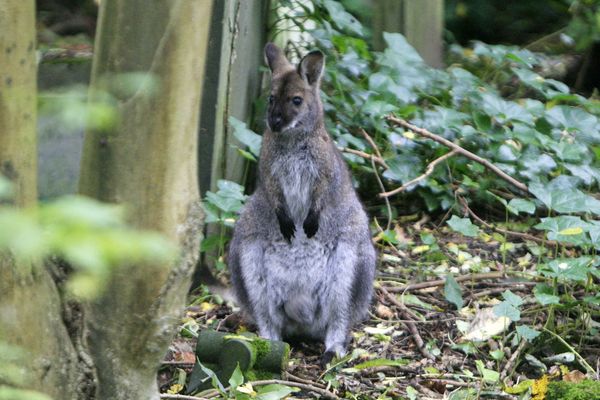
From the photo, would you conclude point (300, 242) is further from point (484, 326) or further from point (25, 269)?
point (25, 269)

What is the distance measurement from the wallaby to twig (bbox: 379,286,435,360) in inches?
11.3

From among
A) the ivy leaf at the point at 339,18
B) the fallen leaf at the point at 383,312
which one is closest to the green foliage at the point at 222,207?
the fallen leaf at the point at 383,312

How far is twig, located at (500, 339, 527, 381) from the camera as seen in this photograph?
16.3 ft

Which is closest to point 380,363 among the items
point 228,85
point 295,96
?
point 295,96

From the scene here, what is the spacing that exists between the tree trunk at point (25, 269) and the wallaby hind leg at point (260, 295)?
246 centimetres

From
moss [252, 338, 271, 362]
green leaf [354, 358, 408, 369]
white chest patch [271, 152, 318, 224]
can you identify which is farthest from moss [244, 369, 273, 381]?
white chest patch [271, 152, 318, 224]

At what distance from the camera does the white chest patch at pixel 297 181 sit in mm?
5527

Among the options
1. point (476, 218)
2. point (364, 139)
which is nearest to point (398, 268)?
point (476, 218)

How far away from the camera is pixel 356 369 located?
201 inches

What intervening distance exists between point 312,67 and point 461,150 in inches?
66.1

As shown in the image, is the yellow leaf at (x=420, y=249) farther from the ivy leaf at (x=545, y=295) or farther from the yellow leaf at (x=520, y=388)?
the yellow leaf at (x=520, y=388)

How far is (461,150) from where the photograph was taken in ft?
22.8

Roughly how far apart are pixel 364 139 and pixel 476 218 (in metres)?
1.13

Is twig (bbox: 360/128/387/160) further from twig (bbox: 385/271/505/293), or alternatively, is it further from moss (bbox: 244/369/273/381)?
moss (bbox: 244/369/273/381)
